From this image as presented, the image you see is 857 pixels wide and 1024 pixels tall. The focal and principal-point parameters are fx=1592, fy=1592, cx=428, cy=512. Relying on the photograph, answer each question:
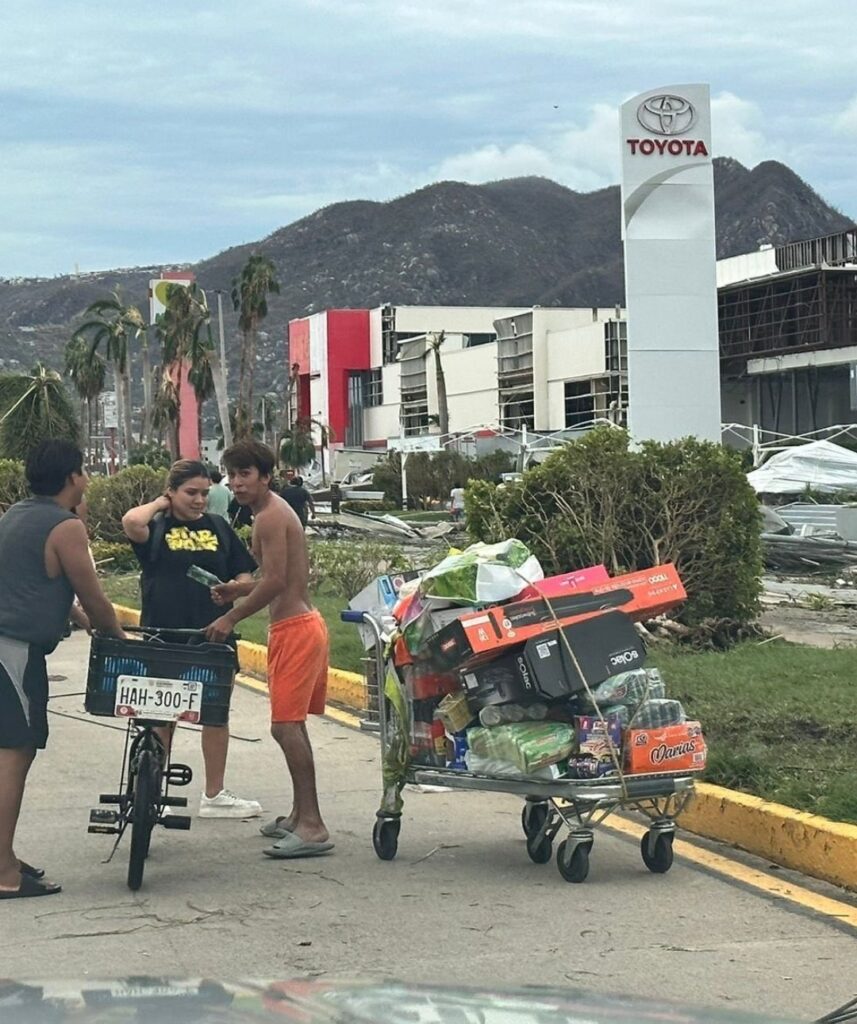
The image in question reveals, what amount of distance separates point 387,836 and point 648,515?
8003mm

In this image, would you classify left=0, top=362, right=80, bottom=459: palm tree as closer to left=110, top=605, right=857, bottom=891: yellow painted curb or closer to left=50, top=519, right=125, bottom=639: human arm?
left=110, top=605, right=857, bottom=891: yellow painted curb

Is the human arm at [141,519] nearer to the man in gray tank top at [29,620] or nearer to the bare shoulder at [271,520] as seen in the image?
the bare shoulder at [271,520]

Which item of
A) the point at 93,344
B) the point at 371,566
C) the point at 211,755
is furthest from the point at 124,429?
the point at 211,755

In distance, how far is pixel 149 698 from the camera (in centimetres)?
714

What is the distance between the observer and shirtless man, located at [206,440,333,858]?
7879 mm

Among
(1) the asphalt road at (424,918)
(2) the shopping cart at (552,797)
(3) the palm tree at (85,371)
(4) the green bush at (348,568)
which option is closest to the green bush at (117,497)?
(4) the green bush at (348,568)

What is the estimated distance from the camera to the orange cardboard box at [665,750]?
7.19m

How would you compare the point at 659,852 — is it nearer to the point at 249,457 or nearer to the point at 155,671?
the point at 155,671

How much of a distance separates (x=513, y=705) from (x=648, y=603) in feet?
2.65

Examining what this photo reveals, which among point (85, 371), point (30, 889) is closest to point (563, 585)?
point (30, 889)

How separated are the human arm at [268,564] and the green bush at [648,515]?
291 inches

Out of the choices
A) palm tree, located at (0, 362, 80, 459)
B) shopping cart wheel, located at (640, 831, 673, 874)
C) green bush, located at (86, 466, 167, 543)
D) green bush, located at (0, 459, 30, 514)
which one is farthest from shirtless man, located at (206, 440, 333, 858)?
palm tree, located at (0, 362, 80, 459)

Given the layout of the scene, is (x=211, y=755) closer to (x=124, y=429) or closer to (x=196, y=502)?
(x=196, y=502)

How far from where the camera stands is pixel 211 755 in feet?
28.4
